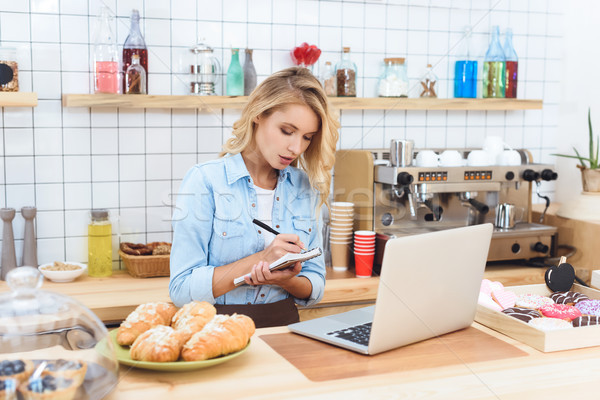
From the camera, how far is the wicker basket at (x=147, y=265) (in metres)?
2.54

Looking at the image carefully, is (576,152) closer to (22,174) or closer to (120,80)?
(120,80)

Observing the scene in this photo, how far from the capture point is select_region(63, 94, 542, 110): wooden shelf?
2.49 metres

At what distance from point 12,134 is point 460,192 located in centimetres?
193

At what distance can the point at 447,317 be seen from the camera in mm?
1376

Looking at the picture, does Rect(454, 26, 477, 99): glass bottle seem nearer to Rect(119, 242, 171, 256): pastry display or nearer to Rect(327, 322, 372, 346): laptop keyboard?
Rect(119, 242, 171, 256): pastry display

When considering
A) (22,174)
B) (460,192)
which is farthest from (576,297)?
(22,174)

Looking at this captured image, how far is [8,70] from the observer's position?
2367mm

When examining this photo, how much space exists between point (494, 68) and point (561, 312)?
6.46ft

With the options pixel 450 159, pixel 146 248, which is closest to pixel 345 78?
pixel 450 159

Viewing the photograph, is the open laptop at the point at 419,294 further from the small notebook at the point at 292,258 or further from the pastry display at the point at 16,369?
the pastry display at the point at 16,369

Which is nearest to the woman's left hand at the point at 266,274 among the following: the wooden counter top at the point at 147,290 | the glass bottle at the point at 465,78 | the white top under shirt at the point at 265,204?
the white top under shirt at the point at 265,204

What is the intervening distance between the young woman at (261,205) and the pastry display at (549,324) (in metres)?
0.59

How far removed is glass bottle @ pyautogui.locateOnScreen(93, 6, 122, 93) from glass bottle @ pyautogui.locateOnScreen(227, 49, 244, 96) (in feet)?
A: 1.49

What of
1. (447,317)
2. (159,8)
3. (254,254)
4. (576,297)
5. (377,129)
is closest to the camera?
(447,317)
